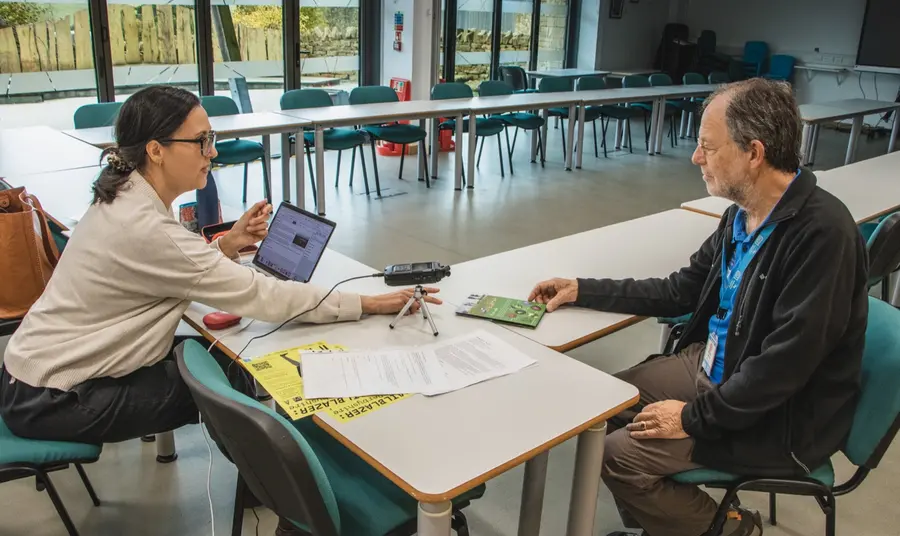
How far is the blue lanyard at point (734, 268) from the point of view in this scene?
1.75 meters

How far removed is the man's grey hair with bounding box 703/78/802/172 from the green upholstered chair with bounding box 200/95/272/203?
4002 mm

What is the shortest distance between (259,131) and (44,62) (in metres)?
2.40

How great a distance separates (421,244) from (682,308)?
2.80 metres

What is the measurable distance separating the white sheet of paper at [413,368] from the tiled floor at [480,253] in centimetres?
70

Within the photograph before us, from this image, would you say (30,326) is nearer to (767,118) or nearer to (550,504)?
(550,504)

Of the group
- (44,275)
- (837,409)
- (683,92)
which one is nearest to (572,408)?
(837,409)

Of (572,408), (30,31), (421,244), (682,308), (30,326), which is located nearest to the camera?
(572,408)

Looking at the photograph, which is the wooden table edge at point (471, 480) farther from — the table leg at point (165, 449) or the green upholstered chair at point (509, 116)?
the green upholstered chair at point (509, 116)

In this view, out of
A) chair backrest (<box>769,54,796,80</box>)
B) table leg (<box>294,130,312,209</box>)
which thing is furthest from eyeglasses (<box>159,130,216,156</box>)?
chair backrest (<box>769,54,796,80</box>)

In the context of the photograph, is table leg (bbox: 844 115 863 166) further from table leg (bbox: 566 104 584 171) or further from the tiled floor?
table leg (bbox: 566 104 584 171)

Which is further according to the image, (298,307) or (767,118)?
(298,307)

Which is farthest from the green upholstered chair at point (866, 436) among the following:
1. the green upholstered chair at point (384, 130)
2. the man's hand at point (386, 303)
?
the green upholstered chair at point (384, 130)

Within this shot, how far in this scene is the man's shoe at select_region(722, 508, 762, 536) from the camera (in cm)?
187

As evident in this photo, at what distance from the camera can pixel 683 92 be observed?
8148 mm
